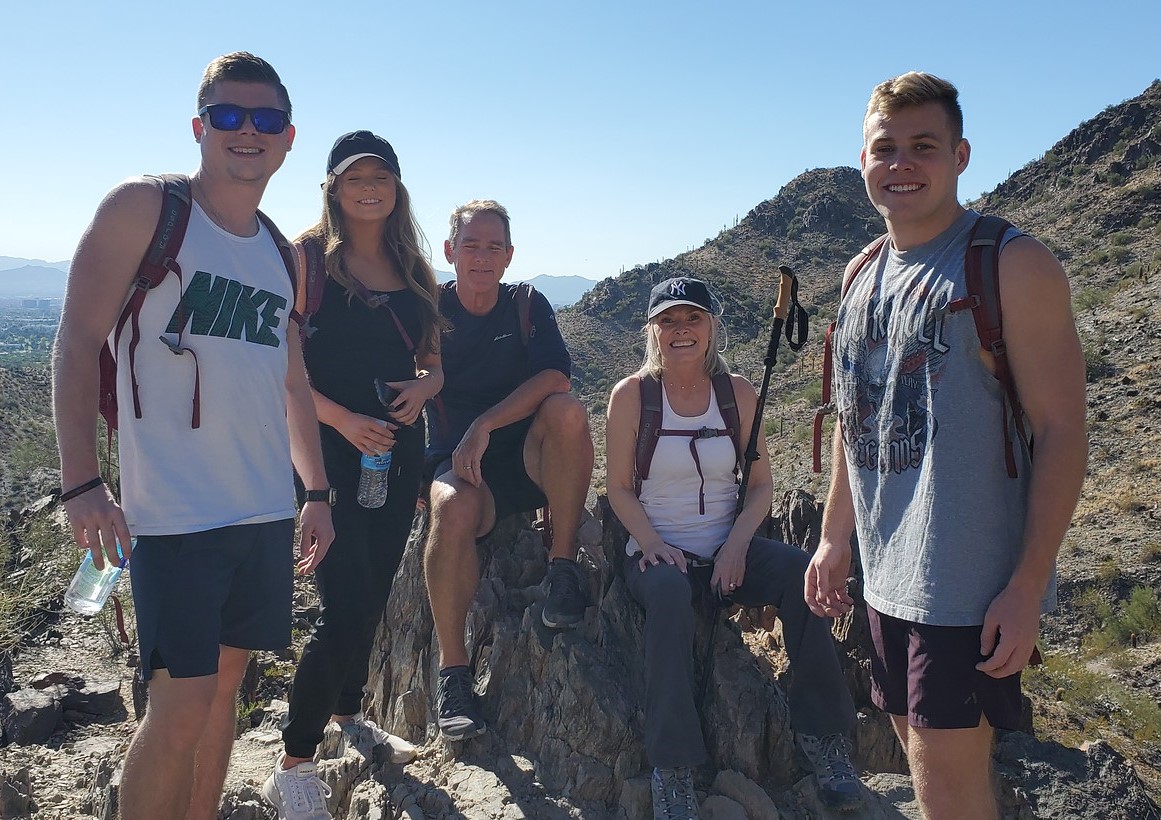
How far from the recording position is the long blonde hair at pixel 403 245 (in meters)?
3.77

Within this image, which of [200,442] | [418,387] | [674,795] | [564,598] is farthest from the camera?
[564,598]

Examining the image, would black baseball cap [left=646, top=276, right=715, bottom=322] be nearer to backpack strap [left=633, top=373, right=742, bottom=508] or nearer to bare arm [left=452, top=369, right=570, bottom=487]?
backpack strap [left=633, top=373, right=742, bottom=508]

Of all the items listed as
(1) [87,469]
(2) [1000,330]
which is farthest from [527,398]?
(2) [1000,330]

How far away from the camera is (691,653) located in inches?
135

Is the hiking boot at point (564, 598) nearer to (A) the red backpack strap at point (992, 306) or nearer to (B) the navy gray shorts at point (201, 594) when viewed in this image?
(B) the navy gray shorts at point (201, 594)

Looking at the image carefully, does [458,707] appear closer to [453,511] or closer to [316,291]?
[453,511]

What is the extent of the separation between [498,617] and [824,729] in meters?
1.71

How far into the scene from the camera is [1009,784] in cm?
388

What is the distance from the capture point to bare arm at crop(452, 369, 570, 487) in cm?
411

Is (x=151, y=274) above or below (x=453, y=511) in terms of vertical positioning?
above

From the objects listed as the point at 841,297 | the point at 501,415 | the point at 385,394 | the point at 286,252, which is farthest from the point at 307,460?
the point at 841,297

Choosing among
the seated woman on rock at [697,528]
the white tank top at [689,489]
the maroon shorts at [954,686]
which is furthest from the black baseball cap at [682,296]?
the maroon shorts at [954,686]

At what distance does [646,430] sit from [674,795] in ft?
4.83

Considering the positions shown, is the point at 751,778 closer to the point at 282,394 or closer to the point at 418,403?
the point at 418,403
